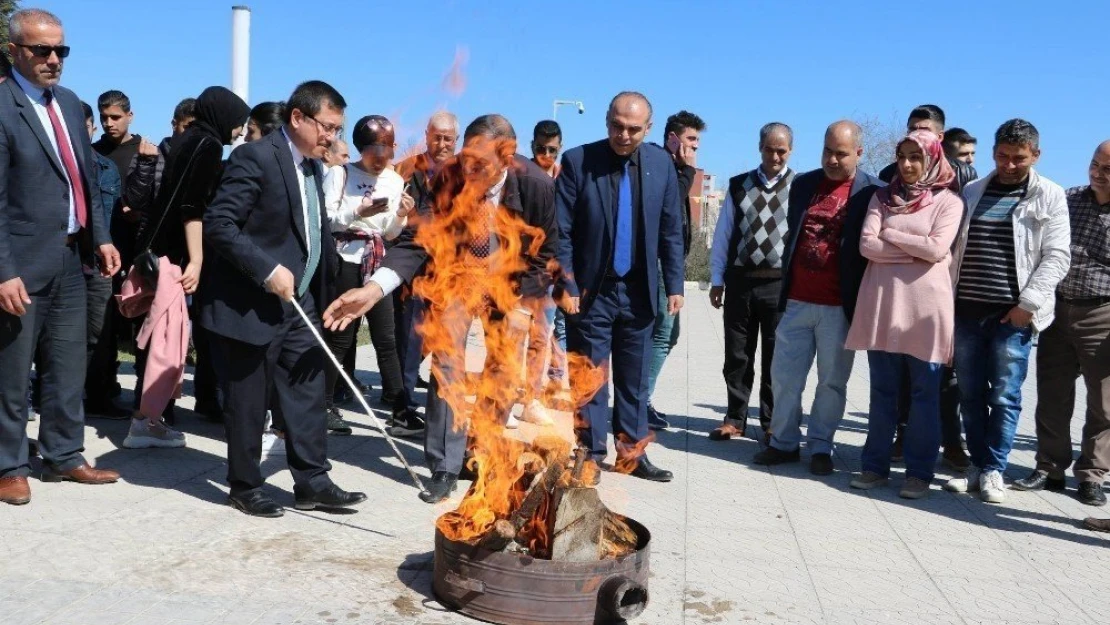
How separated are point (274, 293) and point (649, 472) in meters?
2.75

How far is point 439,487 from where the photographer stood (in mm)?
5699

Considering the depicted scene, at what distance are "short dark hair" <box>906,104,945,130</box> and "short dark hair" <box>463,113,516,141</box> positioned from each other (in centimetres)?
353

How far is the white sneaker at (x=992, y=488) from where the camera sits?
6.25 meters

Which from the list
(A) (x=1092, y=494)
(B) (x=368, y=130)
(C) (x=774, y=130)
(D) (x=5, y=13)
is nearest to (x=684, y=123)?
(C) (x=774, y=130)

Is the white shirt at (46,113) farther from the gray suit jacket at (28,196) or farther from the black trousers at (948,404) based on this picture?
the black trousers at (948,404)

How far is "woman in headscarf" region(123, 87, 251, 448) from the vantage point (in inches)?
243

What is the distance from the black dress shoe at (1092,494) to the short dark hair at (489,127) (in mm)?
4319

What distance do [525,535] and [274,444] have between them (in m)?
3.13

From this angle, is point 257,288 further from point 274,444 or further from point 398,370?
point 398,370

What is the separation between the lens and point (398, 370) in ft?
25.7

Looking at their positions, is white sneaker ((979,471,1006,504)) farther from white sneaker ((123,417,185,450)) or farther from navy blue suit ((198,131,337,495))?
white sneaker ((123,417,185,450))

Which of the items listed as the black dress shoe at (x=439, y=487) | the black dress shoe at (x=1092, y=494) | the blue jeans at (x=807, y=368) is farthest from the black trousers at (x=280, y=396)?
the black dress shoe at (x=1092, y=494)

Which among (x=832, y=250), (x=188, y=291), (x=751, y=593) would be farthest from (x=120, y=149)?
(x=751, y=593)

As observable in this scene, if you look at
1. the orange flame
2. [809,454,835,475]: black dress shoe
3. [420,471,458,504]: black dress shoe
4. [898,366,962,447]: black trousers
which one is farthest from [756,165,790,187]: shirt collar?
[420,471,458,504]: black dress shoe
